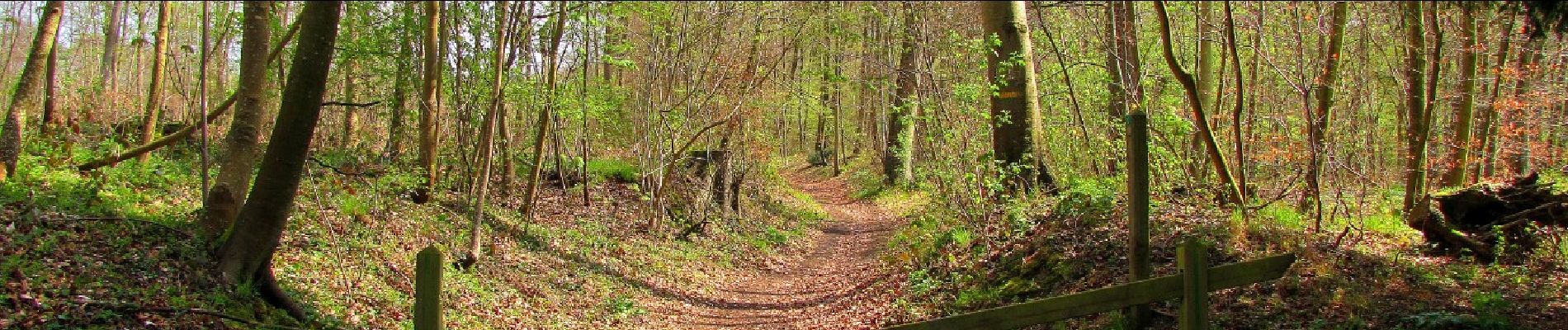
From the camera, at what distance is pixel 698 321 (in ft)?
35.7

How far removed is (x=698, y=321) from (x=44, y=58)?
7.28m

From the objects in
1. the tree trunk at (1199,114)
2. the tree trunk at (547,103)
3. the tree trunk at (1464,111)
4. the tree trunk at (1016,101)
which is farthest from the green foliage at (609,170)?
the tree trunk at (1464,111)

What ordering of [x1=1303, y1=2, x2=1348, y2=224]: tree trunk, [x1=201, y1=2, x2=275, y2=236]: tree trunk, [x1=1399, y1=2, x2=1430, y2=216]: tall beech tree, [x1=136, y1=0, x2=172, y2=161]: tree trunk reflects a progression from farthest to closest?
[x1=136, y1=0, x2=172, y2=161]: tree trunk, [x1=1399, y1=2, x2=1430, y2=216]: tall beech tree, [x1=1303, y1=2, x2=1348, y2=224]: tree trunk, [x1=201, y1=2, x2=275, y2=236]: tree trunk

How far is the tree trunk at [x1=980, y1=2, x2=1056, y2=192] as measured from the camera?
38.0 feet

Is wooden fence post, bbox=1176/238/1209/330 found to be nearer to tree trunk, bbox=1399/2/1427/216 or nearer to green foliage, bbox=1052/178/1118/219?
green foliage, bbox=1052/178/1118/219

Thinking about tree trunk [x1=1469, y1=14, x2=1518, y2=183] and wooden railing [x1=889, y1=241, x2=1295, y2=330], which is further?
tree trunk [x1=1469, y1=14, x2=1518, y2=183]

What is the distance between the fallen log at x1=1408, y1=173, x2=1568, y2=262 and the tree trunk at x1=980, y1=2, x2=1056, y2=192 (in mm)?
4553

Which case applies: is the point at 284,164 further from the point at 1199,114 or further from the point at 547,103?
the point at 1199,114

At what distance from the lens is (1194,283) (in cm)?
528

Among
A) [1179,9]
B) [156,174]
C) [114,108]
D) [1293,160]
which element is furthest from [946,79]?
[114,108]

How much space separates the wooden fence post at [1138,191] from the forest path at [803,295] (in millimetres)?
4075

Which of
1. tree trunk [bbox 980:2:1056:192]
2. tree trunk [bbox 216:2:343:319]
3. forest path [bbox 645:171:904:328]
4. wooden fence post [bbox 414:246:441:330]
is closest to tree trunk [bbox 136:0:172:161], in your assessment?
tree trunk [bbox 216:2:343:319]

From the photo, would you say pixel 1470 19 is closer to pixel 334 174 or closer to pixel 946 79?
pixel 946 79

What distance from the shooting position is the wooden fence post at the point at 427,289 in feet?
12.7
